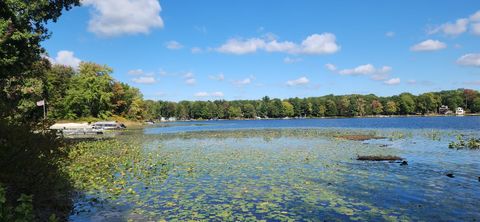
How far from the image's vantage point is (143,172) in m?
22.6

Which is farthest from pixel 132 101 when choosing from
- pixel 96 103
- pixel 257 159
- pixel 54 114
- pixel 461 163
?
pixel 461 163

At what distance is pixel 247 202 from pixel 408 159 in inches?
713

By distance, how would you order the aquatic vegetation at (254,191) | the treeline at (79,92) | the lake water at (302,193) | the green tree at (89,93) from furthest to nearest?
the green tree at (89,93) → the treeline at (79,92) → the aquatic vegetation at (254,191) → the lake water at (302,193)

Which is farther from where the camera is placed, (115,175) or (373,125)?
(373,125)

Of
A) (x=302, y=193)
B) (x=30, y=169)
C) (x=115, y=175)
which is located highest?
(x=30, y=169)

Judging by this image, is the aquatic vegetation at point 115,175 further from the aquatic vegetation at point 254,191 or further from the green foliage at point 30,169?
the green foliage at point 30,169

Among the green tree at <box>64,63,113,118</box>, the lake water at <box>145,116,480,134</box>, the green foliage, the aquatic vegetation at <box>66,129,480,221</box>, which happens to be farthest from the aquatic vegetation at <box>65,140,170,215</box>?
the green tree at <box>64,63,113,118</box>

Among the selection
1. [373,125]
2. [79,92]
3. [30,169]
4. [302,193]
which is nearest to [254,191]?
[302,193]

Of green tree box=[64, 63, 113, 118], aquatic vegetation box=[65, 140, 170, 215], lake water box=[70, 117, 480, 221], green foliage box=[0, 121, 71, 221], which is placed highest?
green tree box=[64, 63, 113, 118]

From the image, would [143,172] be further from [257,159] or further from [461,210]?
[461,210]

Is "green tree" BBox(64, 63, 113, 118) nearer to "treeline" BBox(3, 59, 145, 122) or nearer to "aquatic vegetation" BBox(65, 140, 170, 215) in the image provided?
"treeline" BBox(3, 59, 145, 122)

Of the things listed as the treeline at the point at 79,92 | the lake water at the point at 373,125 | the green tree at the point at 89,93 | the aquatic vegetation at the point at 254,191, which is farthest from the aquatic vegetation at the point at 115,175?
the green tree at the point at 89,93

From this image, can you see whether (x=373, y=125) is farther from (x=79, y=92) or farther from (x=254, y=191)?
(x=254, y=191)

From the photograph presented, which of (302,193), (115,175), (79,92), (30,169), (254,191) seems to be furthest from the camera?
(79,92)
